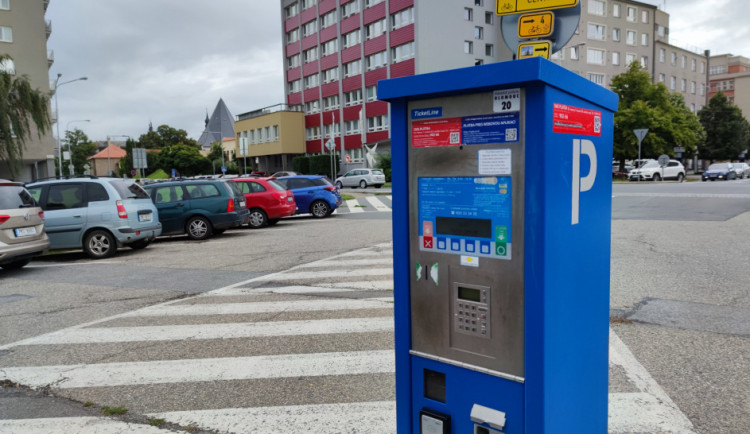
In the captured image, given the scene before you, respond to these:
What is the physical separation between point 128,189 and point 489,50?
4422 centimetres

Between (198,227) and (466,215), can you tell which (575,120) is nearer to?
(466,215)

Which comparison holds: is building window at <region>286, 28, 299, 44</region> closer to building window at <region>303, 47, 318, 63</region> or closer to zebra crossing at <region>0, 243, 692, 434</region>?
building window at <region>303, 47, 318, 63</region>

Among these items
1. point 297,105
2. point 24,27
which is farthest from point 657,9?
point 24,27

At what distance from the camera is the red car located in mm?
17016

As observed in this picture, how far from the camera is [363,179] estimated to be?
132 feet

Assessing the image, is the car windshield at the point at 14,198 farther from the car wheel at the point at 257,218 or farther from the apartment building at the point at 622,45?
the apartment building at the point at 622,45

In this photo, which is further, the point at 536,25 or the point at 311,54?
the point at 311,54

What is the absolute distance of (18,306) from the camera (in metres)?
7.34

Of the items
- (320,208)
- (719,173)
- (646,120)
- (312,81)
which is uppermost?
(312,81)

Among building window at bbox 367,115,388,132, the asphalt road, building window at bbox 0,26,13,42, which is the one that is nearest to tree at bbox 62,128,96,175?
building window at bbox 0,26,13,42

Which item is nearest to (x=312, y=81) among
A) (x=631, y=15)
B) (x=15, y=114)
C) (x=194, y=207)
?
(x=631, y=15)

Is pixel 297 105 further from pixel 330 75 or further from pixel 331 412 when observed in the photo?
pixel 331 412

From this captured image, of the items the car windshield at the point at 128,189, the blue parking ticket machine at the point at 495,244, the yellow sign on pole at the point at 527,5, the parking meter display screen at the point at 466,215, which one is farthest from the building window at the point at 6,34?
the parking meter display screen at the point at 466,215

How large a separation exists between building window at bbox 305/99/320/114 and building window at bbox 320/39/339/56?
529cm
